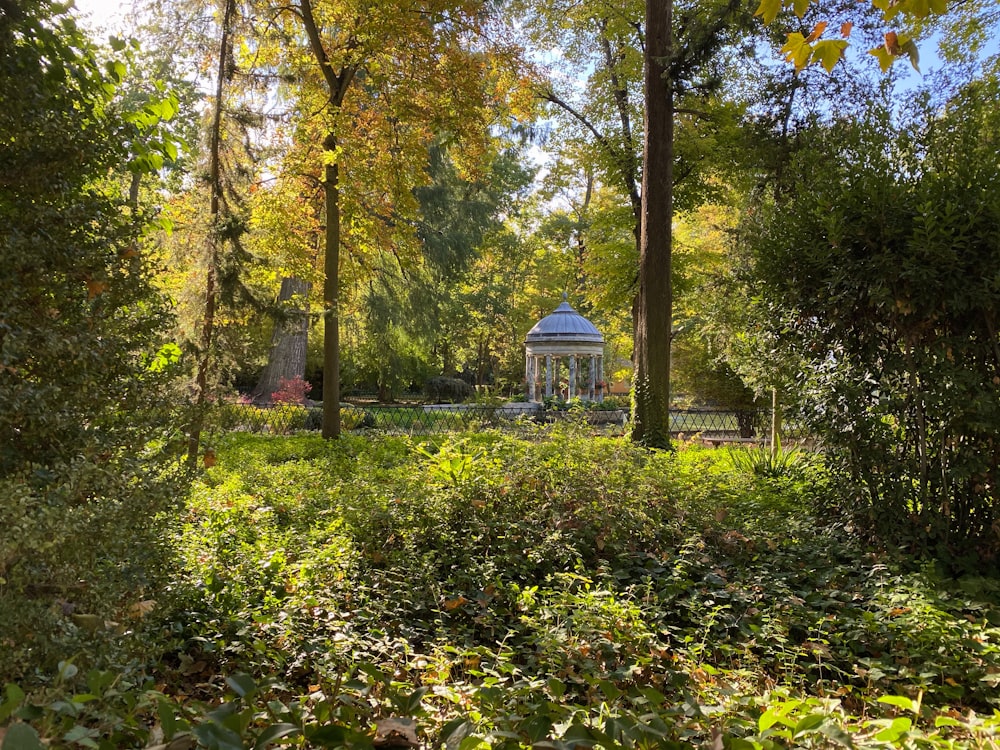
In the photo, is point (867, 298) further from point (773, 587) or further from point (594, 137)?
point (594, 137)

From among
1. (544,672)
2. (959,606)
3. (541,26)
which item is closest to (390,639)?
(544,672)

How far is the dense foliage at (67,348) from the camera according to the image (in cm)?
205

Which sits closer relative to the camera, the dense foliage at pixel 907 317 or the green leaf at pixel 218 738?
the green leaf at pixel 218 738

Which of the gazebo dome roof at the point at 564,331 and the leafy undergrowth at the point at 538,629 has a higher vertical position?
the gazebo dome roof at the point at 564,331

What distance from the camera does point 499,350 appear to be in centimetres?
3666

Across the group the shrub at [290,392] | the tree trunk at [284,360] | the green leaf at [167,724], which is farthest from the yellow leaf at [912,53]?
the tree trunk at [284,360]

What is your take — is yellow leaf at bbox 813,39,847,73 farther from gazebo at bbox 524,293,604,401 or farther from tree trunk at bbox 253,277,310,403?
tree trunk at bbox 253,277,310,403

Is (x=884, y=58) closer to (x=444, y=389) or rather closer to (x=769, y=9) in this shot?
(x=769, y=9)

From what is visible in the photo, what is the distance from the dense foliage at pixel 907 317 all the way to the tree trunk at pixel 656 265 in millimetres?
3569

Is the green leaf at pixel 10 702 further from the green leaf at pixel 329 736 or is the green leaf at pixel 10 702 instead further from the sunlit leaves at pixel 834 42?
the sunlit leaves at pixel 834 42

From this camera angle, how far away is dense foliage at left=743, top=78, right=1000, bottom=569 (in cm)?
411

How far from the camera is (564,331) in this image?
21656 mm

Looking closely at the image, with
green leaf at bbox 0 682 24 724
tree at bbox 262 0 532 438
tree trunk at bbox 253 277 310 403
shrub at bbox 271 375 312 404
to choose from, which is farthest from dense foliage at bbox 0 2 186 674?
tree trunk at bbox 253 277 310 403

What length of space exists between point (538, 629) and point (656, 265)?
20.9 feet
